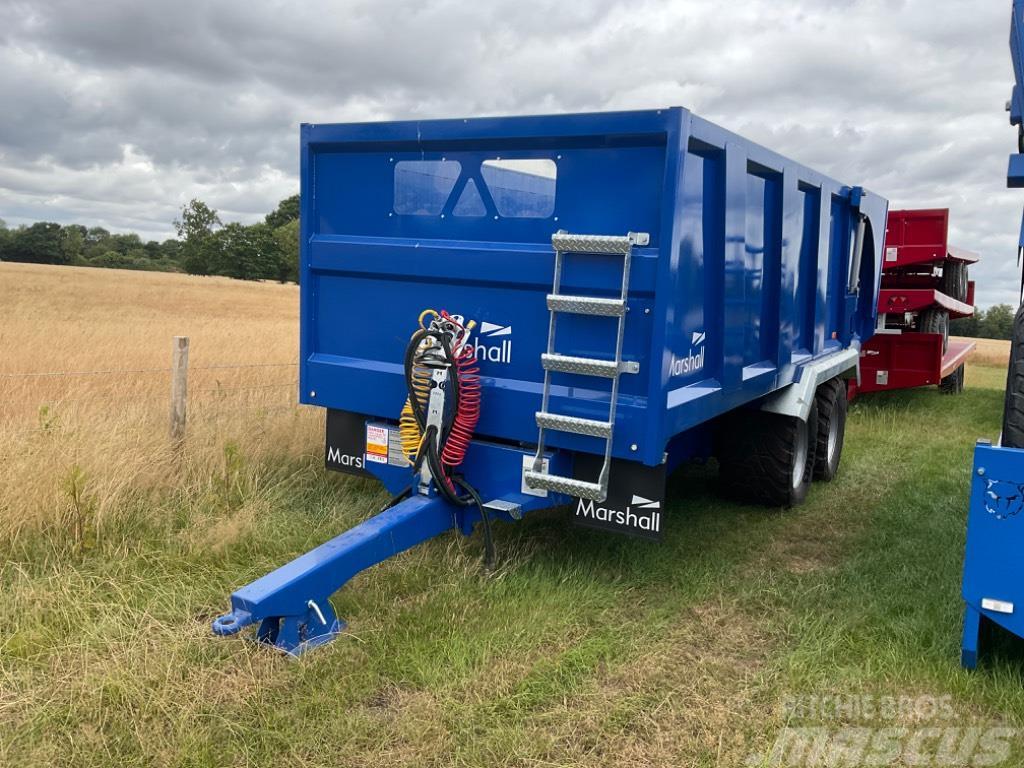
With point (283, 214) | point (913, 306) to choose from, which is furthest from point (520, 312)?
point (283, 214)

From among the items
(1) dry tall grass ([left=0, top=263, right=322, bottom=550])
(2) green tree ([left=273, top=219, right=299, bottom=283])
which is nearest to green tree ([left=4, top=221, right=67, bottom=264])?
(2) green tree ([left=273, top=219, right=299, bottom=283])

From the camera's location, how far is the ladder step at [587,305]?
353 cm

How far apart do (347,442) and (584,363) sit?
161cm

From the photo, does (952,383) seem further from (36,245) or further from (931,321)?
(36,245)

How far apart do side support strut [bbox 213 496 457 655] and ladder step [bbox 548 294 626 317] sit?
1.13m

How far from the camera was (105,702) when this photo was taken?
2.96 metres

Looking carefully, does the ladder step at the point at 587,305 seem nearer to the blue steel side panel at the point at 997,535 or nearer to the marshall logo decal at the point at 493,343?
the marshall logo decal at the point at 493,343

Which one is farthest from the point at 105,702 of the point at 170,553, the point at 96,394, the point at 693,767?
the point at 96,394

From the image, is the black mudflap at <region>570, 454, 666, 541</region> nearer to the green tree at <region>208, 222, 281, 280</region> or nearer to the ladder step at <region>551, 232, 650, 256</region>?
the ladder step at <region>551, 232, 650, 256</region>

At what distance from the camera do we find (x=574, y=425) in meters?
3.71

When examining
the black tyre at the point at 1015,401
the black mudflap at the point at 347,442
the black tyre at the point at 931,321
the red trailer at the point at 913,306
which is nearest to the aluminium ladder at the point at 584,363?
the black mudflap at the point at 347,442

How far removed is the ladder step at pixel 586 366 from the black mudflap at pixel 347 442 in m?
1.26

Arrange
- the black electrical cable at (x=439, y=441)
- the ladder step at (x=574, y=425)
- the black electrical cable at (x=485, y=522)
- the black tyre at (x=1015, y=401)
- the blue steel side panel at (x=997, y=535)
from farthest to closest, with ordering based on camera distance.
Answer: the black electrical cable at (x=485, y=522) → the black electrical cable at (x=439, y=441) → the ladder step at (x=574, y=425) → the black tyre at (x=1015, y=401) → the blue steel side panel at (x=997, y=535)

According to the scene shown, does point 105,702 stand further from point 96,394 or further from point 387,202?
point 96,394
